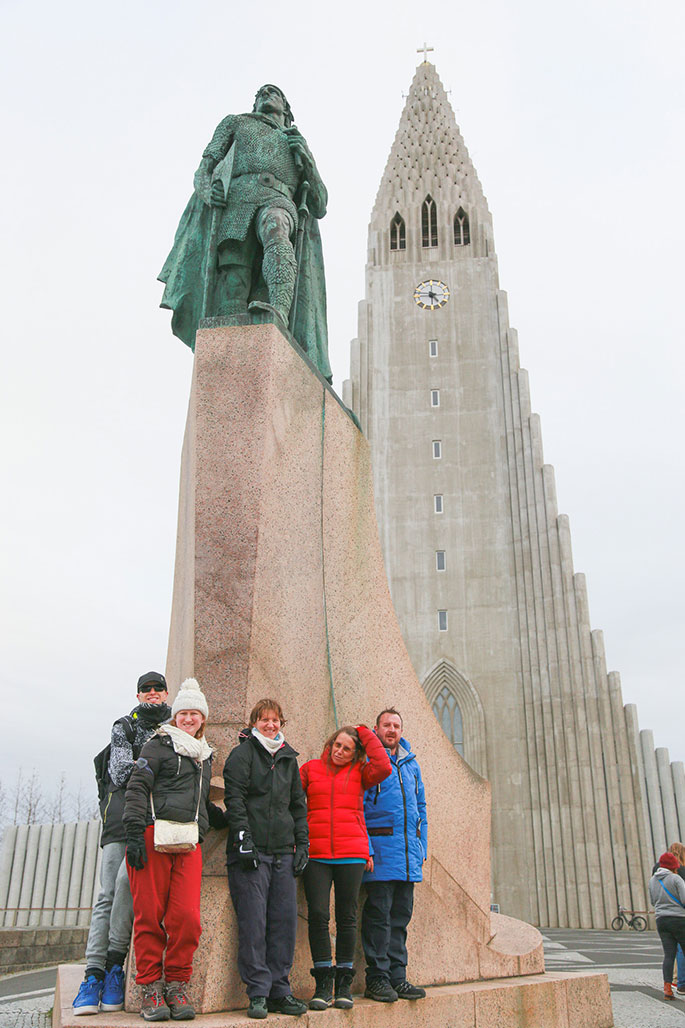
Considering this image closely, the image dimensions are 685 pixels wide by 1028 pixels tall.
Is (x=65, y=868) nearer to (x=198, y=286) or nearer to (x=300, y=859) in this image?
(x=198, y=286)

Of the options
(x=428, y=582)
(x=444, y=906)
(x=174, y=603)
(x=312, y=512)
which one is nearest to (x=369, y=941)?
(x=444, y=906)

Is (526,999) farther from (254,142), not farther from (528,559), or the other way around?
(528,559)

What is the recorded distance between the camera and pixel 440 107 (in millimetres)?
40156

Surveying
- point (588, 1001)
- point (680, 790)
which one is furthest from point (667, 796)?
point (588, 1001)

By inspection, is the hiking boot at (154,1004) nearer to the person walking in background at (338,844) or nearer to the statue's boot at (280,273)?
the person walking in background at (338,844)

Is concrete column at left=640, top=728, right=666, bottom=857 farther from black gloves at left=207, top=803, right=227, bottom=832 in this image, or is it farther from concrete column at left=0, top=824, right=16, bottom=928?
black gloves at left=207, top=803, right=227, bottom=832

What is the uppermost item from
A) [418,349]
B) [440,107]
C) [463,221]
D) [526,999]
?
[440,107]

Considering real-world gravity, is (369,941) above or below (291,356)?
below

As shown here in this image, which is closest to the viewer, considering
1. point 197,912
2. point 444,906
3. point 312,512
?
point 197,912

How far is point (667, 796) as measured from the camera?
2767 cm

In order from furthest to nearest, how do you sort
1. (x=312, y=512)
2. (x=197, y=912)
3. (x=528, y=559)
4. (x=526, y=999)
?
(x=528, y=559) < (x=312, y=512) < (x=526, y=999) < (x=197, y=912)

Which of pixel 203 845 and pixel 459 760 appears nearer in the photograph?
pixel 203 845

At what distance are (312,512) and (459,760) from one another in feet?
5.94

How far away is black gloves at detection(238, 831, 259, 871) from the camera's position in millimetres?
3639
